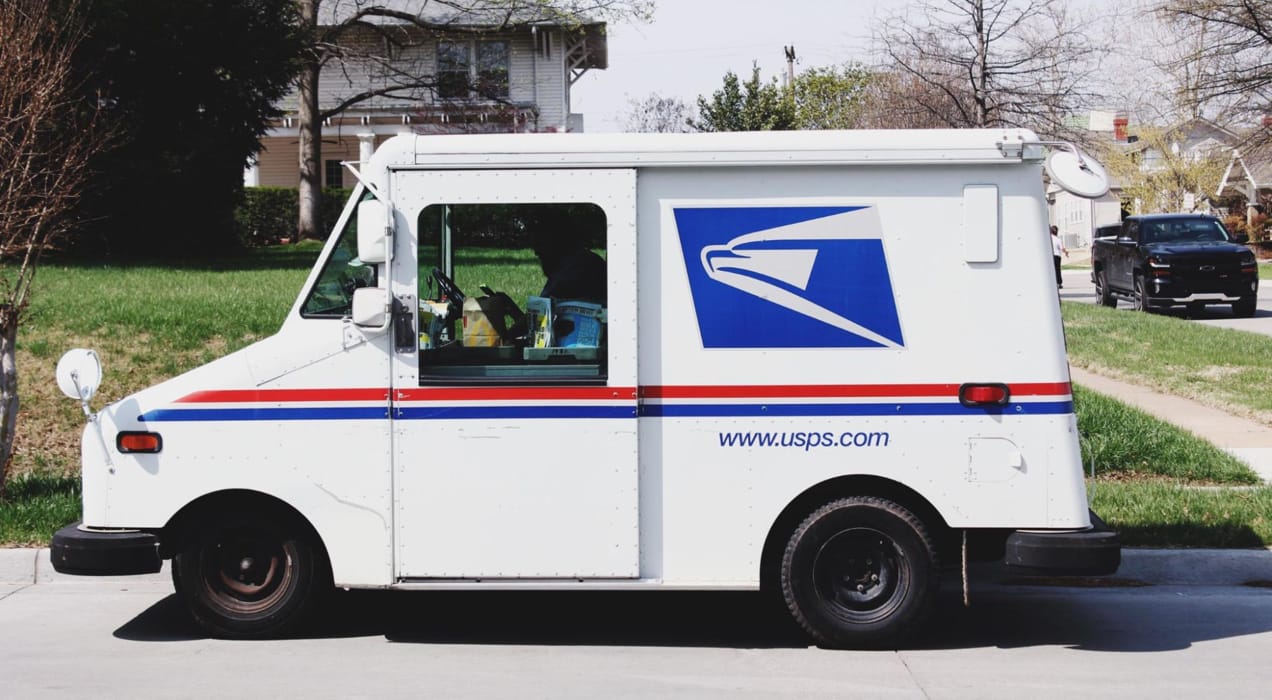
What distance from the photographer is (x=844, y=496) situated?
6426 millimetres

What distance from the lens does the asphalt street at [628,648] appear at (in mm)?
5918

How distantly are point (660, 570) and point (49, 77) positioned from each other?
7.60m

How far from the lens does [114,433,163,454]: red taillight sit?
6379mm

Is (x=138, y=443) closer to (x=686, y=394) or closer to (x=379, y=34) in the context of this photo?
(x=686, y=394)

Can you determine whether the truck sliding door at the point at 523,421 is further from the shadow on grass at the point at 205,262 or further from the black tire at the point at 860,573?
the shadow on grass at the point at 205,262

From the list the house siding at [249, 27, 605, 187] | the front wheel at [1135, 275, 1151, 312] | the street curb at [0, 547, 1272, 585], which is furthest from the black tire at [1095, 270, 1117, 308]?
the street curb at [0, 547, 1272, 585]

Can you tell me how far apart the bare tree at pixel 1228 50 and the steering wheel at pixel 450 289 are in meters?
14.2

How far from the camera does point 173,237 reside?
23641 millimetres

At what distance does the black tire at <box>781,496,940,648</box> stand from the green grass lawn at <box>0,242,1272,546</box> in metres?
1.81

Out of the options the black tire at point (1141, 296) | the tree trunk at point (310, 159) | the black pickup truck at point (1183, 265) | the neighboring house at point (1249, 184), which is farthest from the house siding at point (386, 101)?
the neighboring house at point (1249, 184)

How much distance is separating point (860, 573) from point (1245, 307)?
20.3 m

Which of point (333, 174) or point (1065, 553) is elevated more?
point (333, 174)

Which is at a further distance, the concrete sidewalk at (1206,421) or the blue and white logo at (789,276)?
the concrete sidewalk at (1206,421)

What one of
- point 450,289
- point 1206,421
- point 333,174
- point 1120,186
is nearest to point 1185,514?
point 1206,421
